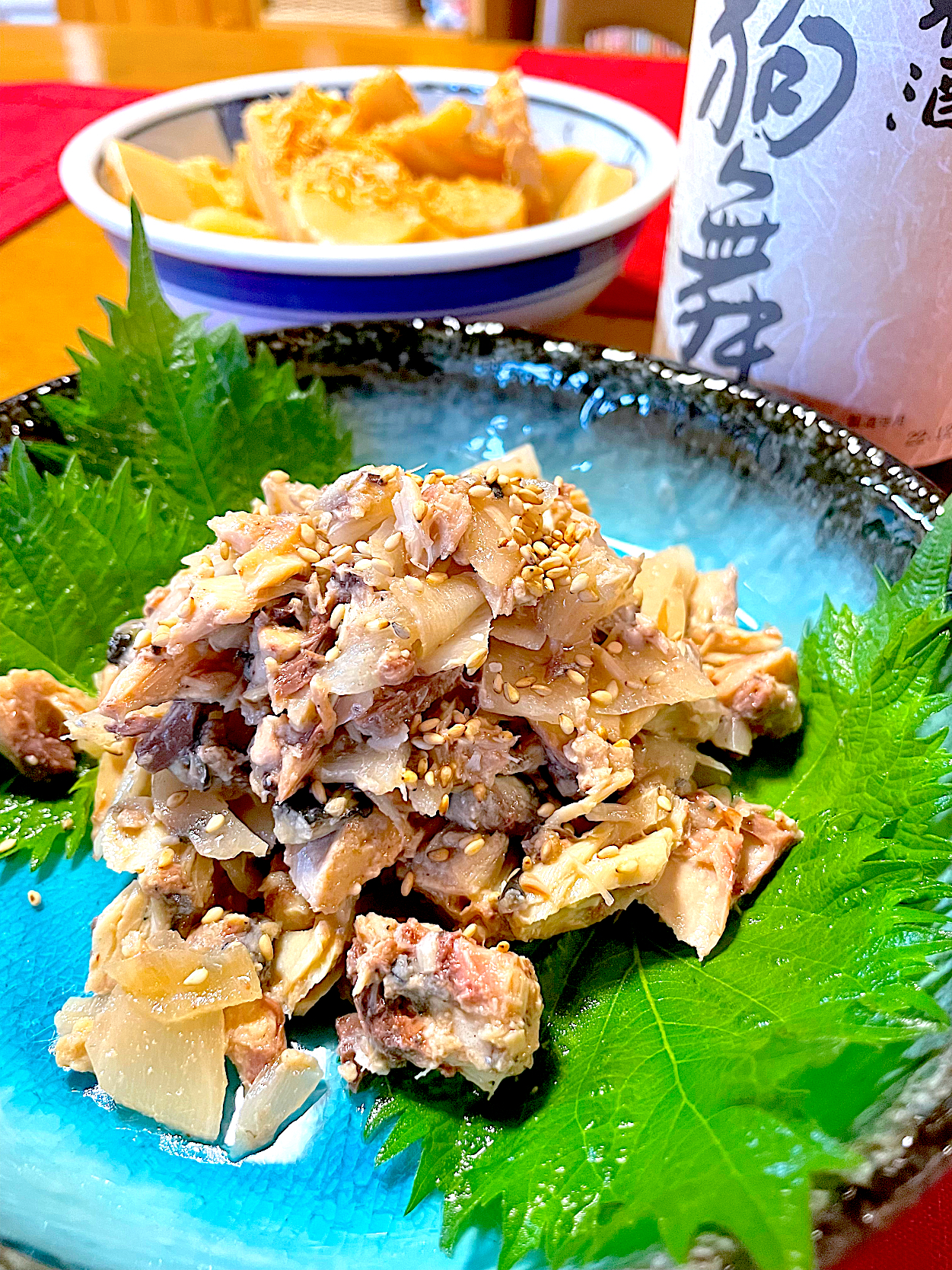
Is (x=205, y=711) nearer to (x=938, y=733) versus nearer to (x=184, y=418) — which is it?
(x=184, y=418)

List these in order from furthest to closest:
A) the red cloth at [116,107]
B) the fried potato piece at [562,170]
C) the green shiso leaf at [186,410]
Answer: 1. the red cloth at [116,107]
2. the fried potato piece at [562,170]
3. the green shiso leaf at [186,410]

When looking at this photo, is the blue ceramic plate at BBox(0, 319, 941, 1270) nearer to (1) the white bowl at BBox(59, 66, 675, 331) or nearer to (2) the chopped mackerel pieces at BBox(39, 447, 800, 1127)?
(2) the chopped mackerel pieces at BBox(39, 447, 800, 1127)

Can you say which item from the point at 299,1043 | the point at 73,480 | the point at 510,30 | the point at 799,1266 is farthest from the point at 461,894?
the point at 510,30

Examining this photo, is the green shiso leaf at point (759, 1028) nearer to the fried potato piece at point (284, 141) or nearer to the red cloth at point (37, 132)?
the fried potato piece at point (284, 141)

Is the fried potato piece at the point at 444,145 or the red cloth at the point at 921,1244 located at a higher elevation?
the fried potato piece at the point at 444,145

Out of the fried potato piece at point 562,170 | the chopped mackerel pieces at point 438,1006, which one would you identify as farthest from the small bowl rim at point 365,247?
the chopped mackerel pieces at point 438,1006

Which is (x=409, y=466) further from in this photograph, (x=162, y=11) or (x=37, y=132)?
(x=162, y=11)

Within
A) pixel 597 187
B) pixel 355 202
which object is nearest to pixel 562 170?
pixel 597 187

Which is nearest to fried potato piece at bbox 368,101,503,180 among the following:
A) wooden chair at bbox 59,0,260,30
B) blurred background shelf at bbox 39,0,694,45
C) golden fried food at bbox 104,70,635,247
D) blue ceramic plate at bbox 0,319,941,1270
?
golden fried food at bbox 104,70,635,247
